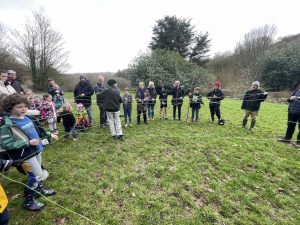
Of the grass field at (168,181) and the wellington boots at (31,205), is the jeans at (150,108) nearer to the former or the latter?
the grass field at (168,181)

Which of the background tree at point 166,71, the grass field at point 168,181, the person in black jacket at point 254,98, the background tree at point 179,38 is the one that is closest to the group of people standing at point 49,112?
the person in black jacket at point 254,98

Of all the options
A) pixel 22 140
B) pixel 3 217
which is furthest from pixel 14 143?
pixel 3 217

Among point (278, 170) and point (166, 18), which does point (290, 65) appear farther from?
point (278, 170)

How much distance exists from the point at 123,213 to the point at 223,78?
82.5 ft

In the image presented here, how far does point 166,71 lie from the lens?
63.8ft

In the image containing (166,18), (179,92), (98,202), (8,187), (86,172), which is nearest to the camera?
(98,202)

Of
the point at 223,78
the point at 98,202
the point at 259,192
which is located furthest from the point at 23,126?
the point at 223,78

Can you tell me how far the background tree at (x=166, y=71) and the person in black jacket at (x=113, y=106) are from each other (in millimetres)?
13575

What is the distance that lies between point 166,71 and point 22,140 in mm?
17892

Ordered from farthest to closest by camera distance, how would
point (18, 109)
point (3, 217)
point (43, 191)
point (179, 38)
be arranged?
point (179, 38), point (43, 191), point (18, 109), point (3, 217)

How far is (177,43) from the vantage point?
2489cm

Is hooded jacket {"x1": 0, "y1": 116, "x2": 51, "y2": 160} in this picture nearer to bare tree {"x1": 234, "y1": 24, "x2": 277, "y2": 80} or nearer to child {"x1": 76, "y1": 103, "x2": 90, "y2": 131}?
child {"x1": 76, "y1": 103, "x2": 90, "y2": 131}

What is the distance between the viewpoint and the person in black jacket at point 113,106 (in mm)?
5492

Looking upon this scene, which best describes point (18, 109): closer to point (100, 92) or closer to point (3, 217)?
point (3, 217)
